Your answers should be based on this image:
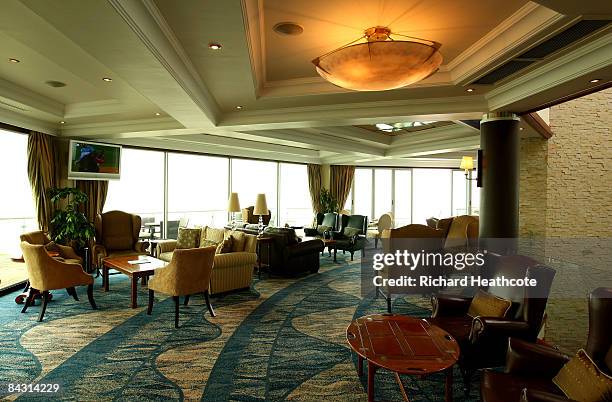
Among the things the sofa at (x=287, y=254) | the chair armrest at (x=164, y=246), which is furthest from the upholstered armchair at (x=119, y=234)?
the sofa at (x=287, y=254)

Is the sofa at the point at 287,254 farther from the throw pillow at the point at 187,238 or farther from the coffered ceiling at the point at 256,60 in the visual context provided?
the coffered ceiling at the point at 256,60

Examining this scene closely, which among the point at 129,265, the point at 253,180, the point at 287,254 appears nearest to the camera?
the point at 129,265

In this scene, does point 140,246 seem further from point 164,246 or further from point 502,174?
point 502,174

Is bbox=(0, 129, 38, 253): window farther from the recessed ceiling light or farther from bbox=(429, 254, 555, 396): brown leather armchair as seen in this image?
bbox=(429, 254, 555, 396): brown leather armchair

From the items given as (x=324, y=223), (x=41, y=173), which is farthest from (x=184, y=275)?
(x=324, y=223)

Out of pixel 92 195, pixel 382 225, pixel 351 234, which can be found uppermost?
pixel 92 195

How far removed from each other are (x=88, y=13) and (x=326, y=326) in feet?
11.7

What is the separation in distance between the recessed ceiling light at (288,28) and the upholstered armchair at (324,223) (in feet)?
22.6

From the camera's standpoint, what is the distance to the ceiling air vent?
2.78 metres

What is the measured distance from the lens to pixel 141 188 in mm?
8438

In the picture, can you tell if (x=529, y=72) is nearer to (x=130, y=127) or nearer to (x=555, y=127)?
(x=555, y=127)

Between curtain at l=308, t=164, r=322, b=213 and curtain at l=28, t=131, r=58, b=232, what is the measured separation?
6.93 meters

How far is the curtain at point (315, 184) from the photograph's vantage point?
11875mm

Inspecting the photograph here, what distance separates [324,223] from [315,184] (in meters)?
1.97
